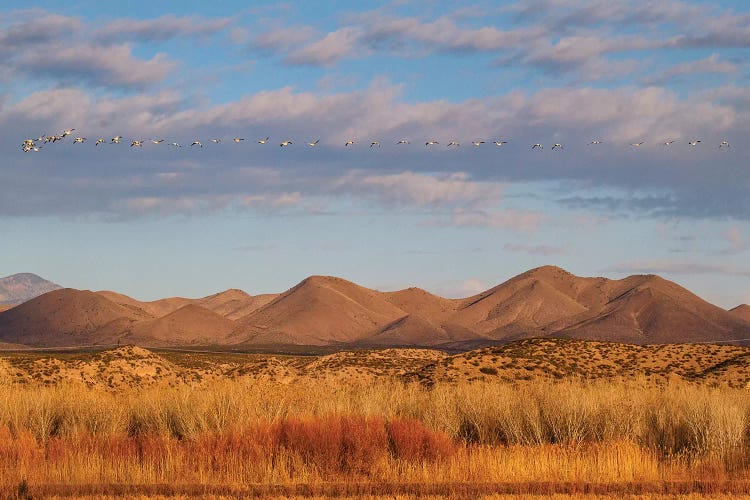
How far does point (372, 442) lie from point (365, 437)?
0.23 meters

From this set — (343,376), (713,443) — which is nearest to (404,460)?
(713,443)

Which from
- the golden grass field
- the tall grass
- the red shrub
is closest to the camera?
the golden grass field

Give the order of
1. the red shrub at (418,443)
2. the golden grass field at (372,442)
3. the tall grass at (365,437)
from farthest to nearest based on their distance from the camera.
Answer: the red shrub at (418,443) → the tall grass at (365,437) → the golden grass field at (372,442)

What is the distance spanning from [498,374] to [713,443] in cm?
3206

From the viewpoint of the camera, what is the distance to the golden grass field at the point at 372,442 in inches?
901

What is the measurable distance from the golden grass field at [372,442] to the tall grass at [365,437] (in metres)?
0.06

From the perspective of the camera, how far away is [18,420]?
2964 cm

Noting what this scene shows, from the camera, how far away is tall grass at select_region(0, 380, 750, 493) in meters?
24.0

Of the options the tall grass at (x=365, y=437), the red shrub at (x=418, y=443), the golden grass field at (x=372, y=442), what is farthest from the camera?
the red shrub at (x=418, y=443)

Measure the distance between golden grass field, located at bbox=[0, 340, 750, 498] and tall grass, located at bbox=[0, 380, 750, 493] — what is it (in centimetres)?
6

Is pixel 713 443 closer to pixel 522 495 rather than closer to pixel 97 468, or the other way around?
pixel 522 495

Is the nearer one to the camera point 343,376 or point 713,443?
point 713,443

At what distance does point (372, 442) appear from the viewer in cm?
2559

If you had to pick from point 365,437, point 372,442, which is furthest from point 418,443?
point 365,437
